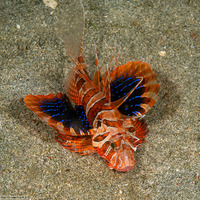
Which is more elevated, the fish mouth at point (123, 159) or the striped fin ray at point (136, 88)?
the striped fin ray at point (136, 88)

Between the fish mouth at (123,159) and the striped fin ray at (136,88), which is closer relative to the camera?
the fish mouth at (123,159)

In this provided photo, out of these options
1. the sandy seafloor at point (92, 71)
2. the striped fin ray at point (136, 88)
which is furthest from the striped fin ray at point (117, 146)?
the sandy seafloor at point (92, 71)

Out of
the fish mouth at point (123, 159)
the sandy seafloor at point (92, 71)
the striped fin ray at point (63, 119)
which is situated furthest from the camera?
the sandy seafloor at point (92, 71)

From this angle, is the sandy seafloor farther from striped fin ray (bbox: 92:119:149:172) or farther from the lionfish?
striped fin ray (bbox: 92:119:149:172)

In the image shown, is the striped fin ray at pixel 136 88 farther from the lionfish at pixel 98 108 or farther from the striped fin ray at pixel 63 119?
the striped fin ray at pixel 63 119

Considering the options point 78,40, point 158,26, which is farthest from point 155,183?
point 158,26

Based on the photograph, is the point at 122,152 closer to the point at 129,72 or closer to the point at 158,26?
the point at 129,72

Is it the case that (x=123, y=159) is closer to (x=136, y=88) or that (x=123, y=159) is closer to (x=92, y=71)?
(x=136, y=88)
